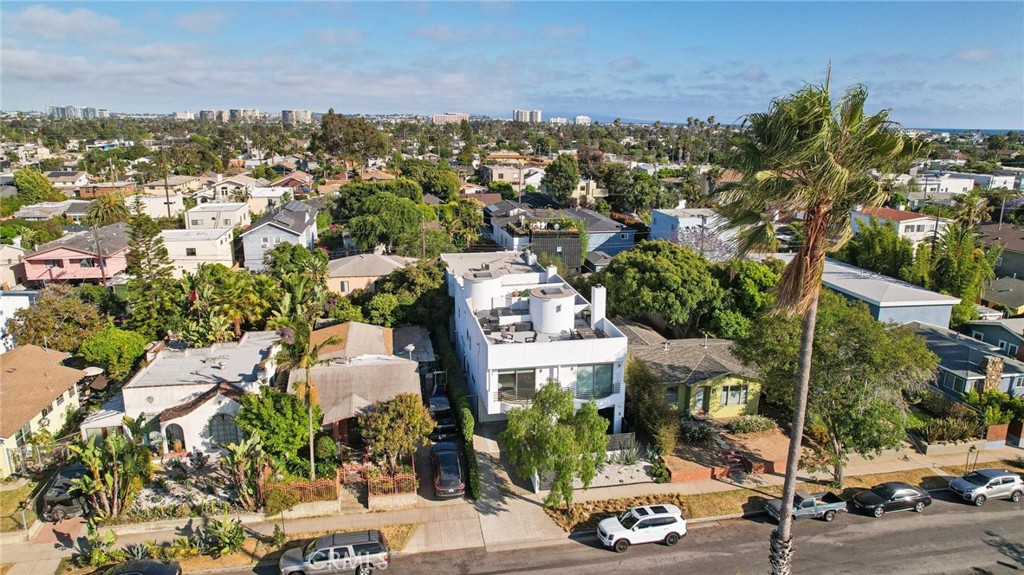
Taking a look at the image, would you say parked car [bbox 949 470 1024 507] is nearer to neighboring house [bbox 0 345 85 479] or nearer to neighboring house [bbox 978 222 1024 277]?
neighboring house [bbox 978 222 1024 277]

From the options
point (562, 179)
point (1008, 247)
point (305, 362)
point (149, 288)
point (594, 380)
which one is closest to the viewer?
point (305, 362)

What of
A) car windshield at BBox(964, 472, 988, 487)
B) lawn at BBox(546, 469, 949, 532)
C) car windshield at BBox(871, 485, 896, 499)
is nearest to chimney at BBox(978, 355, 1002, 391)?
car windshield at BBox(964, 472, 988, 487)

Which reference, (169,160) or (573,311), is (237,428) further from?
(169,160)

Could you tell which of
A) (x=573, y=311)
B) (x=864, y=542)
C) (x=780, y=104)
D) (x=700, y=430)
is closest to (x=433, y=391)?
(x=573, y=311)

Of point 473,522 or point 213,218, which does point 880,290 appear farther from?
point 213,218

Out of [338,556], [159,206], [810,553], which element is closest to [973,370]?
[810,553]

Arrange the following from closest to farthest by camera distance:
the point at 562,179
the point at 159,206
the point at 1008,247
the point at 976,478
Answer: the point at 976,478 < the point at 1008,247 < the point at 159,206 < the point at 562,179
